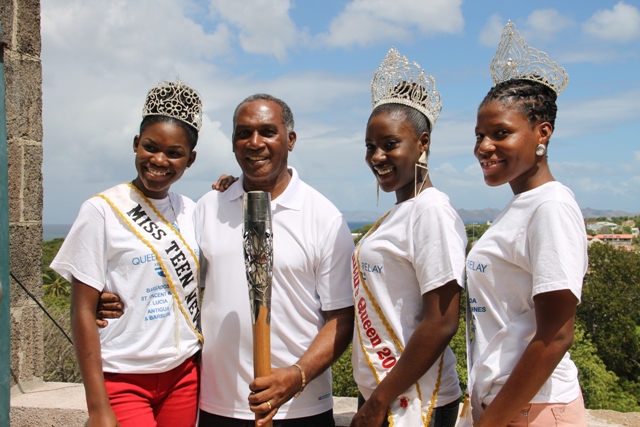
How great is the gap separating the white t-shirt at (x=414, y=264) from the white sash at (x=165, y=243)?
926 mm

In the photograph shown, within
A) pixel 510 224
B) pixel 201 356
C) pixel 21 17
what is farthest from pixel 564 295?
pixel 21 17

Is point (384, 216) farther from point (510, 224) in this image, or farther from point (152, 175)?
point (152, 175)

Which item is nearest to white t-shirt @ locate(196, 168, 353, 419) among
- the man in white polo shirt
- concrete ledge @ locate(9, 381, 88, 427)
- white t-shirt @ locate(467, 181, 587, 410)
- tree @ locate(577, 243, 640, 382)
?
the man in white polo shirt

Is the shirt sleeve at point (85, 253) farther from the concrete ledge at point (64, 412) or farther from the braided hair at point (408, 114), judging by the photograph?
A: the concrete ledge at point (64, 412)

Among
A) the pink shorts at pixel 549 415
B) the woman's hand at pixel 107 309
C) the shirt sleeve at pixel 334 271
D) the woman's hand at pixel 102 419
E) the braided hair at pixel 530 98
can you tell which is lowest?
the woman's hand at pixel 102 419

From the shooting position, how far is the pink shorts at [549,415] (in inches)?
88.5

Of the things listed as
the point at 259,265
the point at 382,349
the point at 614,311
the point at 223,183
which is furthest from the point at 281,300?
the point at 614,311

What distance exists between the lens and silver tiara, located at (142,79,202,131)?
312 centimetres

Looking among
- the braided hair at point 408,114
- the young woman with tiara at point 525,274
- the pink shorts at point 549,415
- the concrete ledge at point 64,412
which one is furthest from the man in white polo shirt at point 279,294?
the concrete ledge at point 64,412

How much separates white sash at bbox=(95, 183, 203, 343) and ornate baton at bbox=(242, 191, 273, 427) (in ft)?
1.80

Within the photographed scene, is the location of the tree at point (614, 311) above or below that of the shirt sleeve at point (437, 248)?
below

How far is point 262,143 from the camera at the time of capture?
10.1 feet

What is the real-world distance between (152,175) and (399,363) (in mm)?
→ 1568

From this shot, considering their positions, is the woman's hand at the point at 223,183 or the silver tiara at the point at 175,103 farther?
the woman's hand at the point at 223,183
